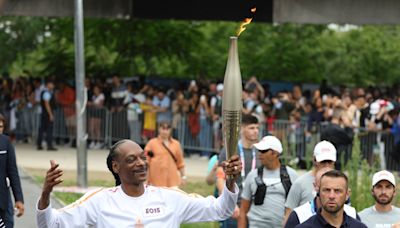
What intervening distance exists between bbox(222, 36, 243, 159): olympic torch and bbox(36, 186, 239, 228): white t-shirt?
553mm

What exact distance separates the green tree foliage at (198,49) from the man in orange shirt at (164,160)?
55.4 ft

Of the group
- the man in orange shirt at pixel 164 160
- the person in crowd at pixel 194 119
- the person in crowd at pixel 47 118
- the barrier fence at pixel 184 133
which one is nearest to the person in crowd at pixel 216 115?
the barrier fence at pixel 184 133

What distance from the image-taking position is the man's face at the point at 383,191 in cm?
870

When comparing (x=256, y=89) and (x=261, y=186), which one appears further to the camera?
(x=256, y=89)

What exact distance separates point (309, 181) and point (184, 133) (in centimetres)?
1542

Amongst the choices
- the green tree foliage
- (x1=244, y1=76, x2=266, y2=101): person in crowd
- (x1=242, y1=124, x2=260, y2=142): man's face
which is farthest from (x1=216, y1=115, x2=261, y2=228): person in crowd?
the green tree foliage

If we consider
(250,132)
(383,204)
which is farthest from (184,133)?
(383,204)

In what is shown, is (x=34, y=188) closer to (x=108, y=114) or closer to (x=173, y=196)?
(x=108, y=114)

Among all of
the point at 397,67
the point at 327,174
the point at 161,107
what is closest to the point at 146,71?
the point at 397,67

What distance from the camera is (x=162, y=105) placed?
25.4 meters

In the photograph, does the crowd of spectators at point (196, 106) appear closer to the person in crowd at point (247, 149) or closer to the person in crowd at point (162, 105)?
the person in crowd at point (162, 105)

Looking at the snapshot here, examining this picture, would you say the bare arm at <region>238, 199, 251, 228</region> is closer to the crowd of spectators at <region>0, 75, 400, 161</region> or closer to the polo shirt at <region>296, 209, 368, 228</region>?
the polo shirt at <region>296, 209, 368, 228</region>

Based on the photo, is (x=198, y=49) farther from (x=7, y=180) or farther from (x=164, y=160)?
(x=7, y=180)

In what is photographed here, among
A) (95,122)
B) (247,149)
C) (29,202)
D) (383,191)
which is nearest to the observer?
(383,191)
